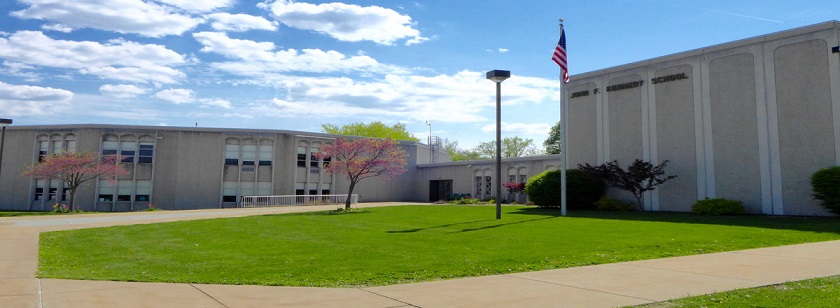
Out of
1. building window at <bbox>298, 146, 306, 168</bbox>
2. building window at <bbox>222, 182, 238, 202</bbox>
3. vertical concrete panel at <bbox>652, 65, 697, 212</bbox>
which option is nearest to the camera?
vertical concrete panel at <bbox>652, 65, 697, 212</bbox>

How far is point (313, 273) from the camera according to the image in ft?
29.3

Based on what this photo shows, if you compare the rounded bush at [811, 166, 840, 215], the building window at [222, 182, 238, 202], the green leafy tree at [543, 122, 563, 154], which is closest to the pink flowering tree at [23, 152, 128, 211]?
the building window at [222, 182, 238, 202]

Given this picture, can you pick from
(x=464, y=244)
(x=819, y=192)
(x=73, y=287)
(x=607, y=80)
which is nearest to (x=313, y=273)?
(x=73, y=287)

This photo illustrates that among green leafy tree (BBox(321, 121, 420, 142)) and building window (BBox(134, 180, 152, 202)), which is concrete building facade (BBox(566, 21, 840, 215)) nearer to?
building window (BBox(134, 180, 152, 202))

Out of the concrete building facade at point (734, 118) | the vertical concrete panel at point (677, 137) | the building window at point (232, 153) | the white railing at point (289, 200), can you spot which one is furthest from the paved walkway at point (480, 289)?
the building window at point (232, 153)

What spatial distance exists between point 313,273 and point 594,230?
9.99 metres

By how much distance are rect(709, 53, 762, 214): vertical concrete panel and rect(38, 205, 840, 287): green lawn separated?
7088 millimetres

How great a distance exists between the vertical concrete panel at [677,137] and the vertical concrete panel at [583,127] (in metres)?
3.96

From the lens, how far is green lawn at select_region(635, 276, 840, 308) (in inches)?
247

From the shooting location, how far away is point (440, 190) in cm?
5147

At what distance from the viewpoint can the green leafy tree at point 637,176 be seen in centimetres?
2689

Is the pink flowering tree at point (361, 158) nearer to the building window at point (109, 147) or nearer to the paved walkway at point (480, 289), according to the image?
the paved walkway at point (480, 289)

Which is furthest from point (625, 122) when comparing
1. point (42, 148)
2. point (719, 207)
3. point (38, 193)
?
point (38, 193)

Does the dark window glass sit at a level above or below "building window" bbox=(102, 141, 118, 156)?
below
